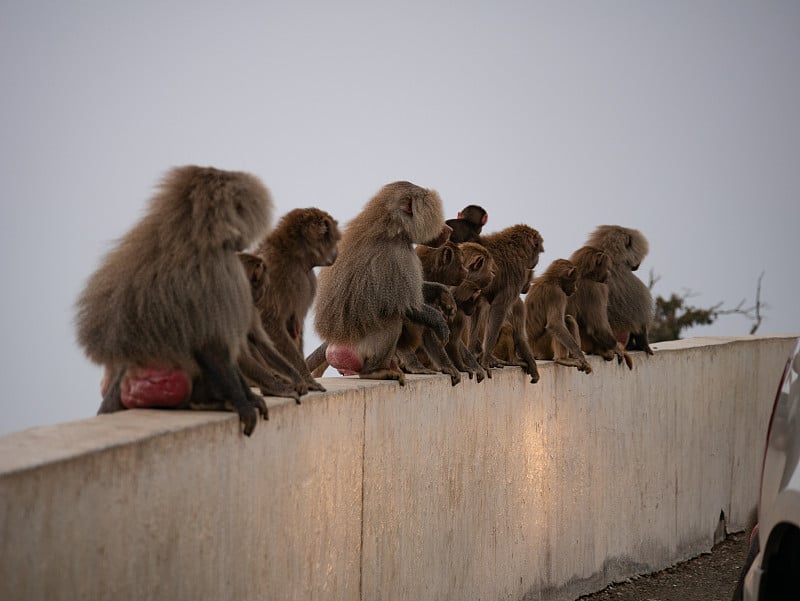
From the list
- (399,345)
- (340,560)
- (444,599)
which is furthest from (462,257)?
(340,560)

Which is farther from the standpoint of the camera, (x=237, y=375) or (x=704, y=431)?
(x=704, y=431)

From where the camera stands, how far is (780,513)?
11.7ft

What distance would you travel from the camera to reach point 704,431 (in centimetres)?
1071

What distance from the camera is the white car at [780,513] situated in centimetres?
365

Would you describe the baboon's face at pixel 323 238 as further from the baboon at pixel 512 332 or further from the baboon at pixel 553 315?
the baboon at pixel 553 315

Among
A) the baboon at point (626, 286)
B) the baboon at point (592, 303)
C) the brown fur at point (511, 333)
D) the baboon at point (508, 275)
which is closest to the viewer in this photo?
the baboon at point (508, 275)

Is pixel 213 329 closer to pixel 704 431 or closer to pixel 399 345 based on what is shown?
pixel 399 345

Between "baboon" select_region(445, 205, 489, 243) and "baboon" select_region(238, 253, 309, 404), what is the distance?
3.26 m

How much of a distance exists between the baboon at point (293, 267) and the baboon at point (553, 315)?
3.38 meters

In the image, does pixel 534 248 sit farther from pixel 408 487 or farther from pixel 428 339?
pixel 408 487

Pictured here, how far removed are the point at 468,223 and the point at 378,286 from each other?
1.93 metres

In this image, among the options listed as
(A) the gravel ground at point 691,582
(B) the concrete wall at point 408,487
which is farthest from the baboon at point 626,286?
(A) the gravel ground at point 691,582

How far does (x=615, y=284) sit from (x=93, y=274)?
665 centimetres

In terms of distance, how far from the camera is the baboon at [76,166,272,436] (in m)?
4.61
